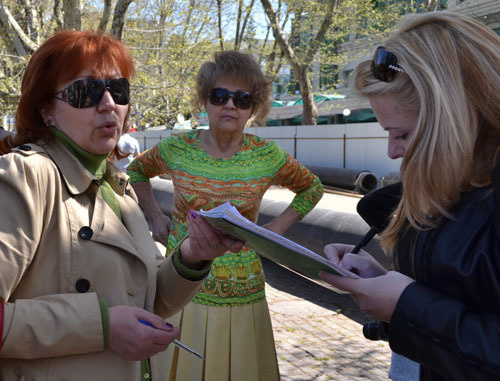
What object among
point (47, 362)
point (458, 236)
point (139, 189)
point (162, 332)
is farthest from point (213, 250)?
point (139, 189)

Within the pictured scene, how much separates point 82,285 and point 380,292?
0.93 meters

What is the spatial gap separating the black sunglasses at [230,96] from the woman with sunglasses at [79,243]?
48.9 inches

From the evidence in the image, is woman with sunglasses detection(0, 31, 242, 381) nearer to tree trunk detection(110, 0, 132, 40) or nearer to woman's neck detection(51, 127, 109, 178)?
woman's neck detection(51, 127, 109, 178)

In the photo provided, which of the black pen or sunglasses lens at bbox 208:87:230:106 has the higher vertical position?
sunglasses lens at bbox 208:87:230:106

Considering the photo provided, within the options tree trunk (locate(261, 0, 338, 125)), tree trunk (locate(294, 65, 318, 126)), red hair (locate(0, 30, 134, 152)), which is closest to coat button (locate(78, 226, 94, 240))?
red hair (locate(0, 30, 134, 152))

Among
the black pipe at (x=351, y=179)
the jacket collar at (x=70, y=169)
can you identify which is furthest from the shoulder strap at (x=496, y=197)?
the black pipe at (x=351, y=179)

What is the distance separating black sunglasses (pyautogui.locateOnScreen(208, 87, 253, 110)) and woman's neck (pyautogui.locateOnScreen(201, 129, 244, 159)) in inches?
7.0

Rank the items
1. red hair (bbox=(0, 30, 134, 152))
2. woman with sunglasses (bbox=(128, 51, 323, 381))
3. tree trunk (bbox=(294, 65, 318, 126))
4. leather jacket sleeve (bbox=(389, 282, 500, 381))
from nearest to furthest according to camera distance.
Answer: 1. leather jacket sleeve (bbox=(389, 282, 500, 381))
2. red hair (bbox=(0, 30, 134, 152))
3. woman with sunglasses (bbox=(128, 51, 323, 381))
4. tree trunk (bbox=(294, 65, 318, 126))

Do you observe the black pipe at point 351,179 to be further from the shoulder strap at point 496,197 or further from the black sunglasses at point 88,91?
the shoulder strap at point 496,197

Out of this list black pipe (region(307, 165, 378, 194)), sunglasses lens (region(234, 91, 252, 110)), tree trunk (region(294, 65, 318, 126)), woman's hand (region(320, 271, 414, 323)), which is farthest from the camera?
tree trunk (region(294, 65, 318, 126))

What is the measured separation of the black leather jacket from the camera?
1480 millimetres

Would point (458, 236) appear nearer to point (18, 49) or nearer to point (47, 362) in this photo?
point (47, 362)

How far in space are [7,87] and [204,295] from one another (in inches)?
429

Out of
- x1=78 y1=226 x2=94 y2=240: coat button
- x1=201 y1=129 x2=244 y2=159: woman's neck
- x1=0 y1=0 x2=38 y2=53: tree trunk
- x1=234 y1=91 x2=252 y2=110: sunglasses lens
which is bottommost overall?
x1=78 y1=226 x2=94 y2=240: coat button
